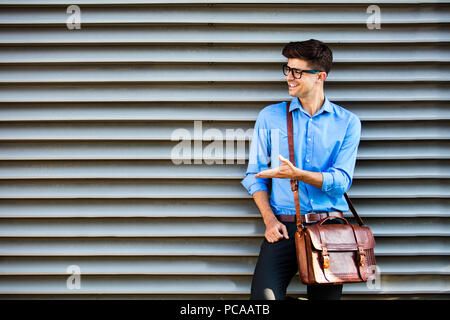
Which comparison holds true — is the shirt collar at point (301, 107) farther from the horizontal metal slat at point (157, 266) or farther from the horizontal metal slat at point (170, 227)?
the horizontal metal slat at point (157, 266)

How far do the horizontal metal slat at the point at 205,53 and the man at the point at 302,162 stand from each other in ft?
1.75

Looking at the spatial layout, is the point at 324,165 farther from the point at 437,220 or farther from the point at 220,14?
the point at 220,14

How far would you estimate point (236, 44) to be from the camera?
9.50ft

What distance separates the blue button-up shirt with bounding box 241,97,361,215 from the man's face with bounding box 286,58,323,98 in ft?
0.37

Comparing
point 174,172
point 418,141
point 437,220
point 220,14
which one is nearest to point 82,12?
point 220,14

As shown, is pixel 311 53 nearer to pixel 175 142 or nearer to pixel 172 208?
pixel 175 142

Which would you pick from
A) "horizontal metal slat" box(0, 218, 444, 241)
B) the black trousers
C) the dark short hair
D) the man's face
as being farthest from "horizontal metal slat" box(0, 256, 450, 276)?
the dark short hair

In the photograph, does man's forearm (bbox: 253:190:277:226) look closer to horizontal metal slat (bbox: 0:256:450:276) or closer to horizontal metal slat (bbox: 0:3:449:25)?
horizontal metal slat (bbox: 0:256:450:276)
